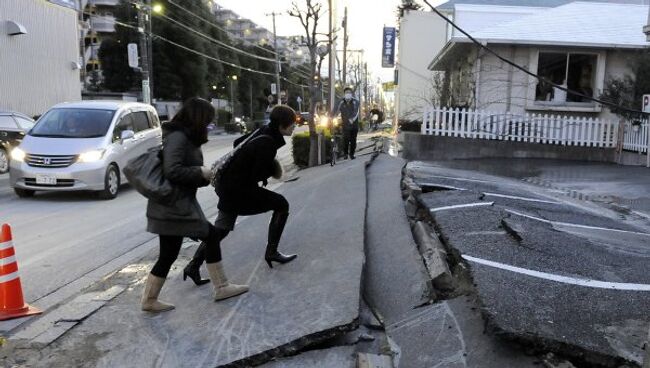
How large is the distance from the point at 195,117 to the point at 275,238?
1500 mm

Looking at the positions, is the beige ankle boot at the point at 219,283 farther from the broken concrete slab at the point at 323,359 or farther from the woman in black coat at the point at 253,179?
the broken concrete slab at the point at 323,359

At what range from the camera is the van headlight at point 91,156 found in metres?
10.5

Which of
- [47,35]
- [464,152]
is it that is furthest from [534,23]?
[47,35]

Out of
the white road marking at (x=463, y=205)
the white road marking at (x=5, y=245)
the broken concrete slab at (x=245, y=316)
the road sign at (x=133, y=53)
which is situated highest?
the road sign at (x=133, y=53)

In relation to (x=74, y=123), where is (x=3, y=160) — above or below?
below

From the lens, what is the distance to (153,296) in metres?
4.45

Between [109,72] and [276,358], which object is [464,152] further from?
[109,72]

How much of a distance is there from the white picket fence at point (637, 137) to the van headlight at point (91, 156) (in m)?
12.5

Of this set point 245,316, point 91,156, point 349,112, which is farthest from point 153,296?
point 349,112

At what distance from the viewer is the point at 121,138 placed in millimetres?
11367

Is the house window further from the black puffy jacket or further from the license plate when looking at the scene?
the black puffy jacket

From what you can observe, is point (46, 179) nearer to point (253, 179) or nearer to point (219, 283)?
point (253, 179)

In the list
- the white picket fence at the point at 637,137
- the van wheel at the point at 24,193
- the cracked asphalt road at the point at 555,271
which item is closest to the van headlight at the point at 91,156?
the van wheel at the point at 24,193

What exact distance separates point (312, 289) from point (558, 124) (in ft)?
43.8
